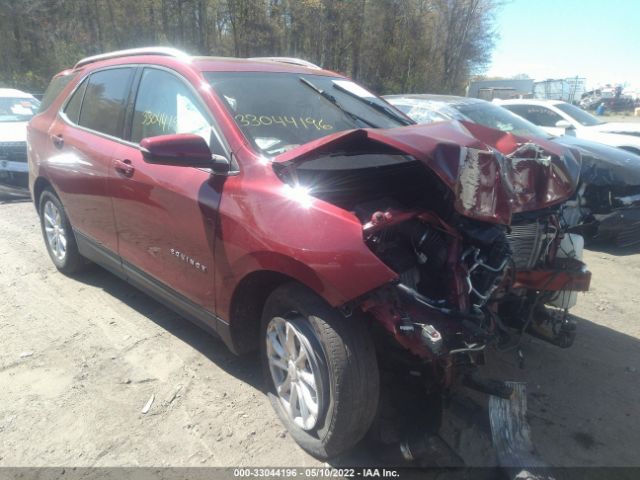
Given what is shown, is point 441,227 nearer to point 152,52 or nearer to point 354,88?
point 354,88

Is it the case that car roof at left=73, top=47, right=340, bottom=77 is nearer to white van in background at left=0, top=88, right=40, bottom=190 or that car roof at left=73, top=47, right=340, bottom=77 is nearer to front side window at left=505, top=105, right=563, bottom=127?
white van in background at left=0, top=88, right=40, bottom=190

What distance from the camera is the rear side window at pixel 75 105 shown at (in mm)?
4102

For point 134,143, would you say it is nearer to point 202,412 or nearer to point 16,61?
point 202,412

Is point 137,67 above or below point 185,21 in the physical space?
below

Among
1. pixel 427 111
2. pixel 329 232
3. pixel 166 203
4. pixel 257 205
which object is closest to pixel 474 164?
pixel 329 232

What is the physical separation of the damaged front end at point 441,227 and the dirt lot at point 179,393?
562 mm

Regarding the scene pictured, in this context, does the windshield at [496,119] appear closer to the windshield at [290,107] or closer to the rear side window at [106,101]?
the windshield at [290,107]

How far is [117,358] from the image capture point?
3.25m

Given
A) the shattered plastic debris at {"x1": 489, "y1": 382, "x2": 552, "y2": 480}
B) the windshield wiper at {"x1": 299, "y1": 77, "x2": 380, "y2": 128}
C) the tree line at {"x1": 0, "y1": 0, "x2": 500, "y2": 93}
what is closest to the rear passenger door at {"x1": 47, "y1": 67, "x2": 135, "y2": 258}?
the windshield wiper at {"x1": 299, "y1": 77, "x2": 380, "y2": 128}

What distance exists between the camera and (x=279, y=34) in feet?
90.0

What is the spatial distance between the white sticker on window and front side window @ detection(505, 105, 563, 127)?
709cm

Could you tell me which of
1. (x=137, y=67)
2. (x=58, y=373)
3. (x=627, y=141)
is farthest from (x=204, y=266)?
(x=627, y=141)

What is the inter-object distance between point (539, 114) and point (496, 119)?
10.4 ft

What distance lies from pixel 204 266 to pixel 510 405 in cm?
187
